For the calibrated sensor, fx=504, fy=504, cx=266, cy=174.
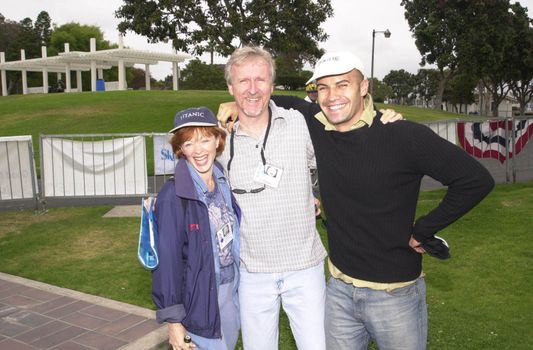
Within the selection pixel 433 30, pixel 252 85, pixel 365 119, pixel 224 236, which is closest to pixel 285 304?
pixel 224 236

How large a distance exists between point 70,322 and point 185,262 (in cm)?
290

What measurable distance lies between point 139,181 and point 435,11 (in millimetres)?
39387

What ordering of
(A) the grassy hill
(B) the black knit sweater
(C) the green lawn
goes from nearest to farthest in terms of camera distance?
(B) the black knit sweater, (C) the green lawn, (A) the grassy hill

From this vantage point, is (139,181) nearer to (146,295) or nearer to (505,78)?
(146,295)

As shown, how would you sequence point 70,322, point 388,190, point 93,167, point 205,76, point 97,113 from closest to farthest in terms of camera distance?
point 388,190, point 70,322, point 93,167, point 97,113, point 205,76

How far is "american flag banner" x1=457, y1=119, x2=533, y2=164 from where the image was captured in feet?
39.4

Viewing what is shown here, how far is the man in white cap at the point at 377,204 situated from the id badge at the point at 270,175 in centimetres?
26

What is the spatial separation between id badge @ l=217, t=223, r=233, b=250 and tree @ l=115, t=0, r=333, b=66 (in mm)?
15961

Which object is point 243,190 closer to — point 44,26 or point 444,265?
point 444,265

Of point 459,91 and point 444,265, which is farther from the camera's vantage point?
point 459,91

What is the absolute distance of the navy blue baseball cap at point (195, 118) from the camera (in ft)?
9.00

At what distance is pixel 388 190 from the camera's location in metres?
2.53

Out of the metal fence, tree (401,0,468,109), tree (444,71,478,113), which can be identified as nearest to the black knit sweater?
the metal fence

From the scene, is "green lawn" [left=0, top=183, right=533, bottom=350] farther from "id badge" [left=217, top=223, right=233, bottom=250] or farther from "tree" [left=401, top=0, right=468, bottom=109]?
"tree" [left=401, top=0, right=468, bottom=109]
